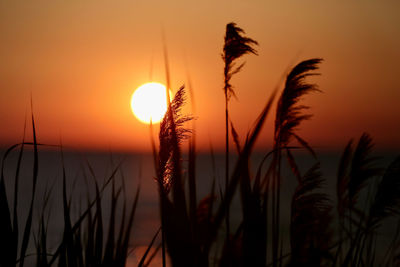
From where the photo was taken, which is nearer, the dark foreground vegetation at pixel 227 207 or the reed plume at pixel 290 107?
the dark foreground vegetation at pixel 227 207

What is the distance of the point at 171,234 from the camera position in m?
1.71

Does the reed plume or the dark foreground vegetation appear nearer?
the dark foreground vegetation

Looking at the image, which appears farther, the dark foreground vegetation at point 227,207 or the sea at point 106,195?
the sea at point 106,195

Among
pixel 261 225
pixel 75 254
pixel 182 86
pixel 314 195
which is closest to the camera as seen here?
pixel 182 86

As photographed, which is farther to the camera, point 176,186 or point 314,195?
point 314,195

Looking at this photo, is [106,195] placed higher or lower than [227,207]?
lower

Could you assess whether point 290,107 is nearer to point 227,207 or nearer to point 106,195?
point 227,207

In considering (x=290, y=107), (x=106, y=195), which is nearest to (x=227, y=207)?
(x=290, y=107)

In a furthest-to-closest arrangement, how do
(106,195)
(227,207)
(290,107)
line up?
(106,195) → (290,107) → (227,207)

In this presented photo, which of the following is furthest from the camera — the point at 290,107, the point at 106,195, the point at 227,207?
the point at 106,195

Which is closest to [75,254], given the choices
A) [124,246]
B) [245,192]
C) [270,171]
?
[124,246]

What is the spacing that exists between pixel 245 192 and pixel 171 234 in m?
0.43

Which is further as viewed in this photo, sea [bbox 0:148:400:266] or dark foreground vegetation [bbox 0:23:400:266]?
sea [bbox 0:148:400:266]

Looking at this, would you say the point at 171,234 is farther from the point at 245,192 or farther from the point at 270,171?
the point at 270,171
